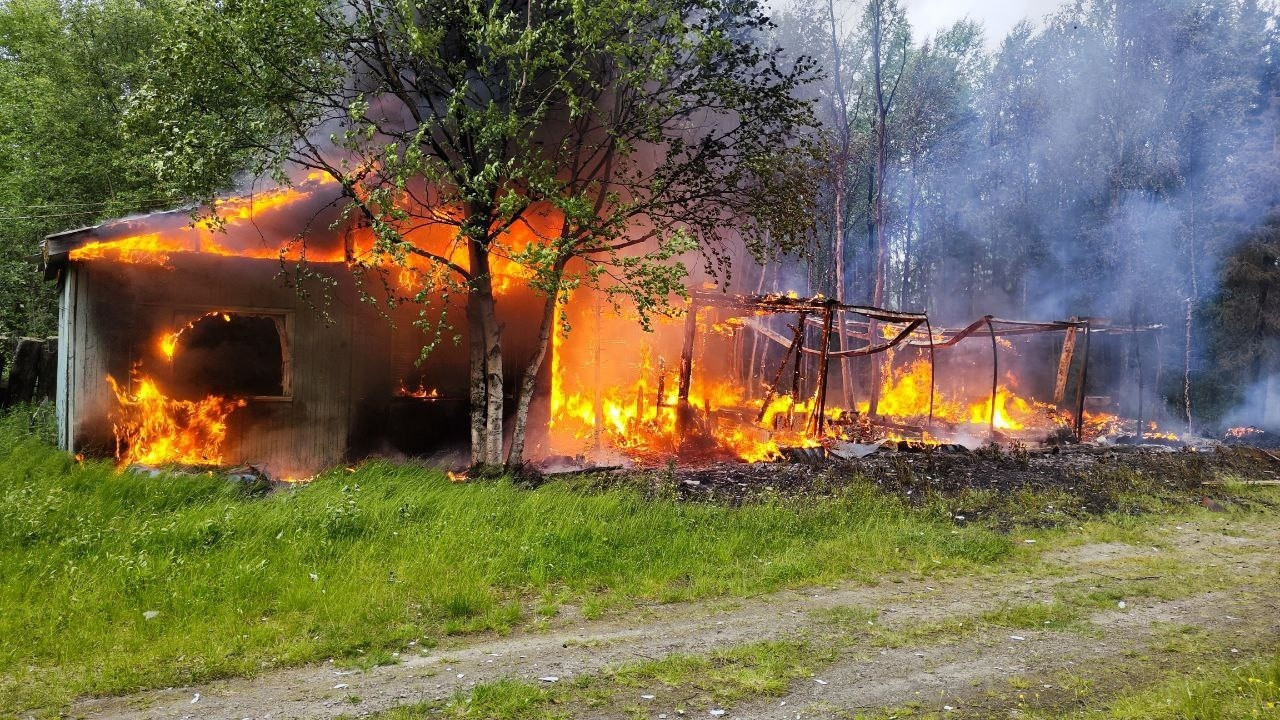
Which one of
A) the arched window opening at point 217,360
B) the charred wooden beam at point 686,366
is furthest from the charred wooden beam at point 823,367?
the arched window opening at point 217,360

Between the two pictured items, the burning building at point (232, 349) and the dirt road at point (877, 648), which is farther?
the burning building at point (232, 349)

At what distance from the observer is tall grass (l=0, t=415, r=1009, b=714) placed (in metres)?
5.30

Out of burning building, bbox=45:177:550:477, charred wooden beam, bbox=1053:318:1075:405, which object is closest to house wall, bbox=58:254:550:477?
burning building, bbox=45:177:550:477

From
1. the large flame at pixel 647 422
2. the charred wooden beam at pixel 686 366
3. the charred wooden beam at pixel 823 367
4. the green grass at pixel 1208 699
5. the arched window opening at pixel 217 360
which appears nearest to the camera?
the green grass at pixel 1208 699

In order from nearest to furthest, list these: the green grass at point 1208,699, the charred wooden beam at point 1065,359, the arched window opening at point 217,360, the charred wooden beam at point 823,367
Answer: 1. the green grass at point 1208,699
2. the arched window opening at point 217,360
3. the charred wooden beam at point 823,367
4. the charred wooden beam at point 1065,359

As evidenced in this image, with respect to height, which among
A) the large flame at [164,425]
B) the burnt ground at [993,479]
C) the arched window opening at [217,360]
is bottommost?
the burnt ground at [993,479]

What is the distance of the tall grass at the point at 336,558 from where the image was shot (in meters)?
5.30

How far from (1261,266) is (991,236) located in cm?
1221

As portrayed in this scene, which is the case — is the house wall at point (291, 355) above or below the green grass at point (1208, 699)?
above

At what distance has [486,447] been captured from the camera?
442 inches

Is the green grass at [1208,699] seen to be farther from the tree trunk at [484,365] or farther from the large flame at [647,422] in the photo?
the large flame at [647,422]

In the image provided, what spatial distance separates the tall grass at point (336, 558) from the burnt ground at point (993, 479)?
3.48 feet

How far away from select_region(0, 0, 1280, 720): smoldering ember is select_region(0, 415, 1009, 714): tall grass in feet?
0.15

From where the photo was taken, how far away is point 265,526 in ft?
24.5
